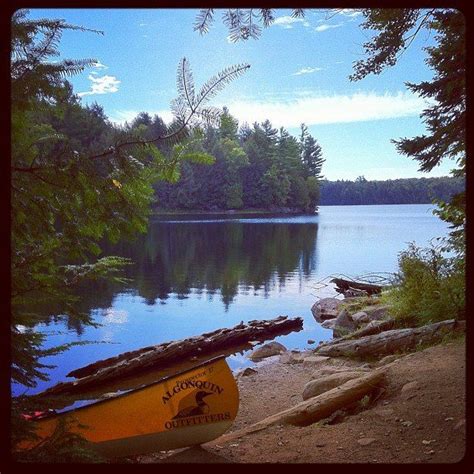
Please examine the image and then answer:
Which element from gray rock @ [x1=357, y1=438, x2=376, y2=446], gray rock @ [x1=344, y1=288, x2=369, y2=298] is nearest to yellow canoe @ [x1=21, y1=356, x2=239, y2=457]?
gray rock @ [x1=357, y1=438, x2=376, y2=446]

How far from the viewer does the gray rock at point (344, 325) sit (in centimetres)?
839

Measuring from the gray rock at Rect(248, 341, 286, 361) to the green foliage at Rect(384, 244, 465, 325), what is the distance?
2.20 metres

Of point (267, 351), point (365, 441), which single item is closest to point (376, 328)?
point (267, 351)

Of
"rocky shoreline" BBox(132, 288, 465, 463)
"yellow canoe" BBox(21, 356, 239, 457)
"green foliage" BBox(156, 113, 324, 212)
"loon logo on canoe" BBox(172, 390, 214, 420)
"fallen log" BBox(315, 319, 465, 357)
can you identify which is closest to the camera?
"rocky shoreline" BBox(132, 288, 465, 463)

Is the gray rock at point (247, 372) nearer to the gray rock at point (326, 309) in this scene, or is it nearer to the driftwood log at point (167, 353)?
the driftwood log at point (167, 353)

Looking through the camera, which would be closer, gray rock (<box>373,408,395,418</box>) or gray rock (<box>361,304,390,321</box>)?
gray rock (<box>373,408,395,418</box>)

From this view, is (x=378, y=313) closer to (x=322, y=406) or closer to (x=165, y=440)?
(x=322, y=406)

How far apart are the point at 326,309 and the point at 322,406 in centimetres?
772

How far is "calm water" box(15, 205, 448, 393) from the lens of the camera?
9.13 metres

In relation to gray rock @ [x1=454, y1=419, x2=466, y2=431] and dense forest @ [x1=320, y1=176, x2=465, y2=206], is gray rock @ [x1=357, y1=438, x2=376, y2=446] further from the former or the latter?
dense forest @ [x1=320, y1=176, x2=465, y2=206]

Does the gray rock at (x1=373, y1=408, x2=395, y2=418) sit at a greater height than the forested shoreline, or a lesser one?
lesser

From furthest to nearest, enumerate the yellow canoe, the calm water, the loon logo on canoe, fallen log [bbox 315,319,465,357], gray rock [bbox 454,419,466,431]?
the calm water < fallen log [bbox 315,319,465,357] < the loon logo on canoe < the yellow canoe < gray rock [bbox 454,419,466,431]

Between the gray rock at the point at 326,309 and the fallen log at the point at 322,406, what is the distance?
7.13 m

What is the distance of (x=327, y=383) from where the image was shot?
4.27m
